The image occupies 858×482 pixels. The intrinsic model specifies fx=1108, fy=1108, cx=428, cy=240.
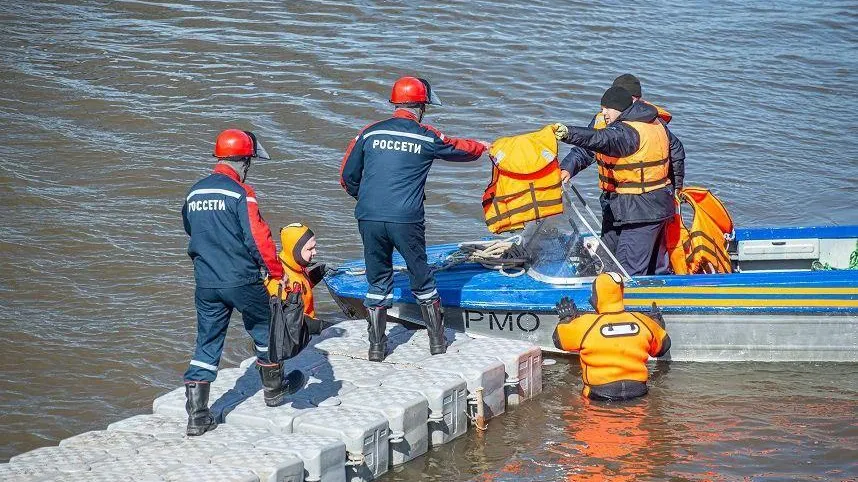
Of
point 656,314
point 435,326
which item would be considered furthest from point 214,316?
point 656,314

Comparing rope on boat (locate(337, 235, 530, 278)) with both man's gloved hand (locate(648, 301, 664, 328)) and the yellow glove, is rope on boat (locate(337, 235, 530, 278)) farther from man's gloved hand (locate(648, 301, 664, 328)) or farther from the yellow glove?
the yellow glove

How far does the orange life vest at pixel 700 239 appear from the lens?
8.85 meters

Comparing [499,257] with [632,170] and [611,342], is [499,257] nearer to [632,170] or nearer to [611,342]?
[632,170]

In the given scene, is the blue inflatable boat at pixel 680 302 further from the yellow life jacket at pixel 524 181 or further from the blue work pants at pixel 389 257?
the blue work pants at pixel 389 257

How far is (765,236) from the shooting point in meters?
9.63

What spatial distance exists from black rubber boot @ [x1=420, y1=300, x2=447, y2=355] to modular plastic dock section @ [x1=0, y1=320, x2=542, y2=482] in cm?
7

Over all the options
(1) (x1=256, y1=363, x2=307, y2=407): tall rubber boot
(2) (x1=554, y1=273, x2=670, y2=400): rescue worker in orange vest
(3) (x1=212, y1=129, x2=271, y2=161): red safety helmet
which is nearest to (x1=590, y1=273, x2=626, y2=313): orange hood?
(2) (x1=554, y1=273, x2=670, y2=400): rescue worker in orange vest

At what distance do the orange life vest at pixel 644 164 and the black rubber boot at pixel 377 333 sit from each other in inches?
82.3

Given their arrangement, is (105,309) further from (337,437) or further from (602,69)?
(602,69)

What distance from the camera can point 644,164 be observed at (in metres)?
8.33

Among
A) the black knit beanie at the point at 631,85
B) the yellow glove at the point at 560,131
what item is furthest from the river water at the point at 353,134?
the black knit beanie at the point at 631,85

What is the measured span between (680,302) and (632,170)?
105 cm

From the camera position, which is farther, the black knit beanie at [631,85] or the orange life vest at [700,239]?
the orange life vest at [700,239]

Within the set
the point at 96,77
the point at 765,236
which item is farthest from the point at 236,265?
the point at 96,77
